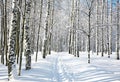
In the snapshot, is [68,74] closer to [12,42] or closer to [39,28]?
[12,42]

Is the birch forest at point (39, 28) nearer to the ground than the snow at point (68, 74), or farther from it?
farther from it

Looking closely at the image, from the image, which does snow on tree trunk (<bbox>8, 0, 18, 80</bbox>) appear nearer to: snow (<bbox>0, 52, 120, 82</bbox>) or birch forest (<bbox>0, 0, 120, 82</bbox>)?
birch forest (<bbox>0, 0, 120, 82</bbox>)

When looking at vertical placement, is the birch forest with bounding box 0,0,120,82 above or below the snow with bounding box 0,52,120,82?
above

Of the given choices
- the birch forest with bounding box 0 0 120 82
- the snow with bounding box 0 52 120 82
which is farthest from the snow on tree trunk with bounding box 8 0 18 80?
the snow with bounding box 0 52 120 82

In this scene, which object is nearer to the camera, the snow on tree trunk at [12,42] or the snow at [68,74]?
the snow on tree trunk at [12,42]

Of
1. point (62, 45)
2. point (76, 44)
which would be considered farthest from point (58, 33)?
point (76, 44)

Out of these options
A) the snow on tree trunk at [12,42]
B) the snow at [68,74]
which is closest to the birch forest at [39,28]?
the snow on tree trunk at [12,42]

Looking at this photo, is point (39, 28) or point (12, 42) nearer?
point (12, 42)

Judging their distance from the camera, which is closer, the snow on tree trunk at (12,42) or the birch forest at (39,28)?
the snow on tree trunk at (12,42)

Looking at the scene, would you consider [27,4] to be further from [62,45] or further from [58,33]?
[62,45]

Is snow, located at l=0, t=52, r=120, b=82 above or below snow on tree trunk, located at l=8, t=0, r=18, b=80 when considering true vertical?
below

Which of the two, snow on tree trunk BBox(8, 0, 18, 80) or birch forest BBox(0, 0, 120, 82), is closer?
snow on tree trunk BBox(8, 0, 18, 80)

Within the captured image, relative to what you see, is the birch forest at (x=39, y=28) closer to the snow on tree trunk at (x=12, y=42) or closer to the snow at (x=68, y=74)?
the snow on tree trunk at (x=12, y=42)

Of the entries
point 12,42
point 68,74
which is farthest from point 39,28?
point 12,42
